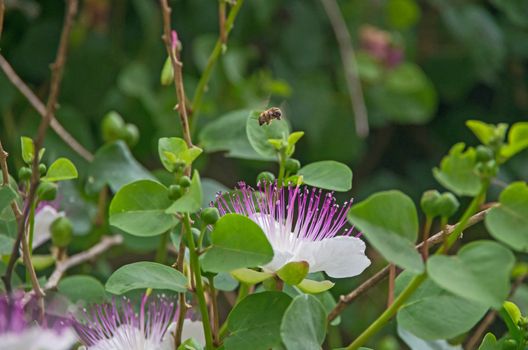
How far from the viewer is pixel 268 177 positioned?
2.19ft

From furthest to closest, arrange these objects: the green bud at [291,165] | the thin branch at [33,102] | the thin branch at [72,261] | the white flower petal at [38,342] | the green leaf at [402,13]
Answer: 1. the green leaf at [402,13]
2. the thin branch at [33,102]
3. the thin branch at [72,261]
4. the green bud at [291,165]
5. the white flower petal at [38,342]

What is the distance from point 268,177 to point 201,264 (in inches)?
4.4

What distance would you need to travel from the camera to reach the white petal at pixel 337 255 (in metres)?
0.61

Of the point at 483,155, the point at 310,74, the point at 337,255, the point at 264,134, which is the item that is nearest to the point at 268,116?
the point at 264,134

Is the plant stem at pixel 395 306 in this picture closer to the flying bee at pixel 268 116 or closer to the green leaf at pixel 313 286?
the green leaf at pixel 313 286

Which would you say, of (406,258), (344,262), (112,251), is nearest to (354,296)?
(344,262)

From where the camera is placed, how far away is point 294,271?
1.96 ft

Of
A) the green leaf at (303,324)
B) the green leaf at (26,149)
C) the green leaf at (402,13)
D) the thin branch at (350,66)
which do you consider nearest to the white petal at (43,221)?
the green leaf at (26,149)

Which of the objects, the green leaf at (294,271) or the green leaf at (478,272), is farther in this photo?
the green leaf at (294,271)

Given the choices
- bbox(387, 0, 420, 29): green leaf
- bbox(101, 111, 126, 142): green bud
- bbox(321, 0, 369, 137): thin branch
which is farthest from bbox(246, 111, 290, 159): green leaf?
bbox(387, 0, 420, 29): green leaf

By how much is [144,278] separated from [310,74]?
129 cm

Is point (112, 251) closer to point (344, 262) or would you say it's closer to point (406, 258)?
point (344, 262)

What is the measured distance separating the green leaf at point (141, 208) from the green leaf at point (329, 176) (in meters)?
0.11

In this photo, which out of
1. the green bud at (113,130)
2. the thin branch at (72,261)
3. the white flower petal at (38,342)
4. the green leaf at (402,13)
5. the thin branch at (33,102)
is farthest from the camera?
the green leaf at (402,13)
